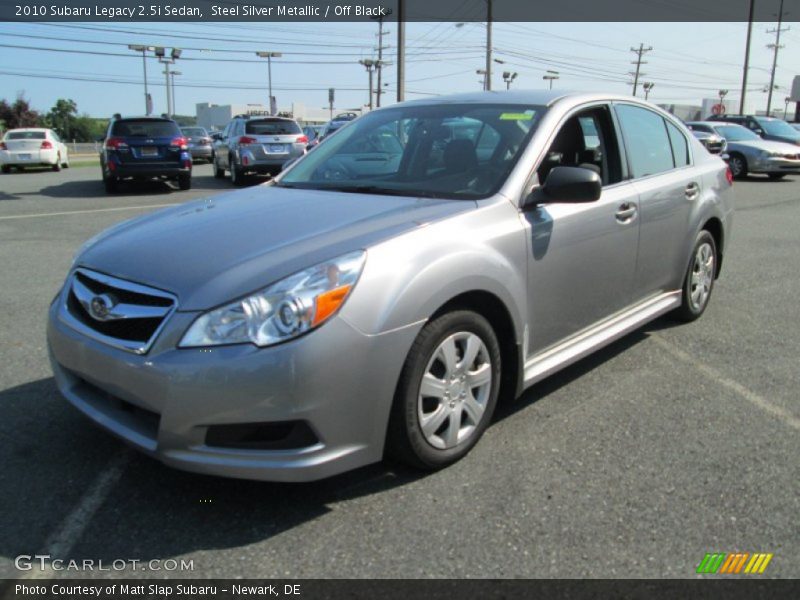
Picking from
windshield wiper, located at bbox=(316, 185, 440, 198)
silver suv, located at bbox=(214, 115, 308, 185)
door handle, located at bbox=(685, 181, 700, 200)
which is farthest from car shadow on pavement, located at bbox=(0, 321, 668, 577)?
silver suv, located at bbox=(214, 115, 308, 185)

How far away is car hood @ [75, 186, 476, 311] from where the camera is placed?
2.64m

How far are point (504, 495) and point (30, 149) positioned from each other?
23261mm

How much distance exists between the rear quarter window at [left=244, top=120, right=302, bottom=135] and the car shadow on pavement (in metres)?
13.4

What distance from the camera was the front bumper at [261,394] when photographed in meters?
2.47

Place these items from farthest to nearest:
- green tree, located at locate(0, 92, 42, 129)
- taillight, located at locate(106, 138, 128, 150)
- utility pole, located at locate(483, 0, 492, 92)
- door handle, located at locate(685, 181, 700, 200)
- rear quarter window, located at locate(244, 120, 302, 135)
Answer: green tree, located at locate(0, 92, 42, 129) < utility pole, located at locate(483, 0, 492, 92) < rear quarter window, located at locate(244, 120, 302, 135) < taillight, located at locate(106, 138, 128, 150) < door handle, located at locate(685, 181, 700, 200)

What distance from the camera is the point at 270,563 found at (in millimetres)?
2436

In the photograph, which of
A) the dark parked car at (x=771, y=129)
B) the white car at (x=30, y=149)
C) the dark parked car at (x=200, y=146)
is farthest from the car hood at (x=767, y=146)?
the white car at (x=30, y=149)

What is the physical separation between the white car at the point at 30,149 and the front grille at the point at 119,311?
21981 mm

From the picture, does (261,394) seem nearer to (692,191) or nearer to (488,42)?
(692,191)

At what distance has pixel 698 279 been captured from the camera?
5188 mm
